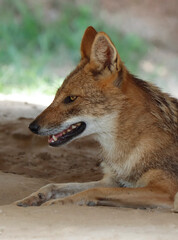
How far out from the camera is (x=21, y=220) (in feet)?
12.5

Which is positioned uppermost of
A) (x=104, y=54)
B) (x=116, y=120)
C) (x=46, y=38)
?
(x=46, y=38)

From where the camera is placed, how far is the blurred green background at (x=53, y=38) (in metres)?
13.2

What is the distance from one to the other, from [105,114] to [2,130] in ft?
9.19

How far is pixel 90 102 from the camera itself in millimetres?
4988

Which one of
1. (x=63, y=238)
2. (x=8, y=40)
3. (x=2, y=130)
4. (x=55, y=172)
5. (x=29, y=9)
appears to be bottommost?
(x=63, y=238)

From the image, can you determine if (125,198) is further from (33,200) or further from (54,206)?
(33,200)

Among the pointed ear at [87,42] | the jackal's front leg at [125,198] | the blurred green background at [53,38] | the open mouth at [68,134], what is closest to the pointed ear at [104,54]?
the pointed ear at [87,42]

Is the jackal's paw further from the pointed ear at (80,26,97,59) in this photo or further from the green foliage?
the green foliage

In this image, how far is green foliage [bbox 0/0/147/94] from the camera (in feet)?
43.4

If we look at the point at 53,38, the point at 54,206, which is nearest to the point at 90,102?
the point at 54,206

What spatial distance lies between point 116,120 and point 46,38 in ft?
30.8

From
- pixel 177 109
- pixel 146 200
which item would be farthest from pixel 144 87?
pixel 146 200

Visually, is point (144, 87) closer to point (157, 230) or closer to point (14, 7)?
point (157, 230)

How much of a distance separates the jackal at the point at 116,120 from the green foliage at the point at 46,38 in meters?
7.41
